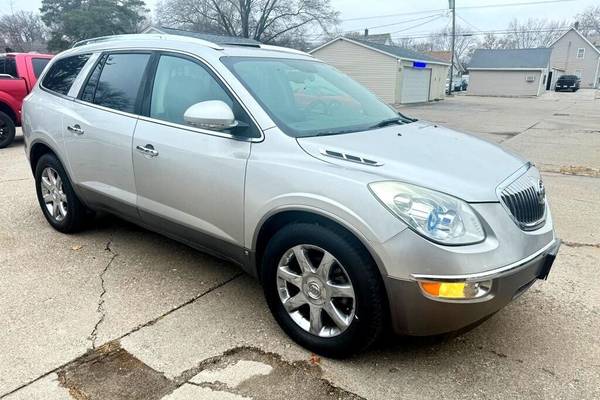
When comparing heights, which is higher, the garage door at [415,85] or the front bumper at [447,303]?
the front bumper at [447,303]

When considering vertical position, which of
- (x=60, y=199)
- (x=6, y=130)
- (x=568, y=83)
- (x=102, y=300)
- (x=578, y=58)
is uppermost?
(x=578, y=58)

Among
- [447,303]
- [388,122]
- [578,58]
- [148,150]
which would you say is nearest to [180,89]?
[148,150]

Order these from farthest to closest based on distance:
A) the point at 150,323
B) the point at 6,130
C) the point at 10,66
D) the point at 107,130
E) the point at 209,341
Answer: the point at 10,66 < the point at 6,130 < the point at 107,130 < the point at 150,323 < the point at 209,341

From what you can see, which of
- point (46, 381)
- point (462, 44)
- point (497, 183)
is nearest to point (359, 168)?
point (497, 183)

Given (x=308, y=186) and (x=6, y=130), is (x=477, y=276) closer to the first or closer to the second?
(x=308, y=186)

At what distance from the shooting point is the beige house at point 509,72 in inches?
1890

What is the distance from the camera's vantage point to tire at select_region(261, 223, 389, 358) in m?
2.41

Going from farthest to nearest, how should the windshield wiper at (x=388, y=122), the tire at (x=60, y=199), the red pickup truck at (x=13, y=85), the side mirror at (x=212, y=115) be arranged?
the red pickup truck at (x=13, y=85) < the tire at (x=60, y=199) < the windshield wiper at (x=388, y=122) < the side mirror at (x=212, y=115)

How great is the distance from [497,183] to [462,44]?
95113 millimetres

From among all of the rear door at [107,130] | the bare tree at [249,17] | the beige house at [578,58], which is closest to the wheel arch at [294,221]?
the rear door at [107,130]

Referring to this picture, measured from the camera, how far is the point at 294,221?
271 centimetres

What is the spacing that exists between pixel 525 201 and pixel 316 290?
1.28 meters

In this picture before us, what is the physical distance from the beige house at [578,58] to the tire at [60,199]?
74.8 metres

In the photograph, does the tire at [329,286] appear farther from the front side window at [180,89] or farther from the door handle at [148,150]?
the door handle at [148,150]
